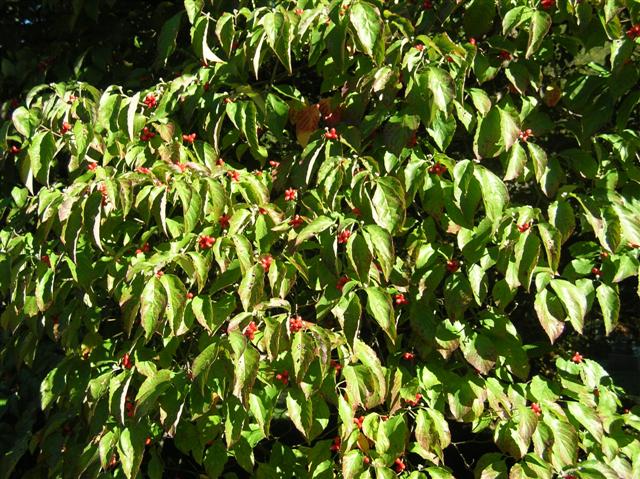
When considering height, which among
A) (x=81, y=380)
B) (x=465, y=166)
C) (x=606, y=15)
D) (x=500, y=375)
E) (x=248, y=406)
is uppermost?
(x=606, y=15)

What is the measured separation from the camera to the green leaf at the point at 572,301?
6.52 feet

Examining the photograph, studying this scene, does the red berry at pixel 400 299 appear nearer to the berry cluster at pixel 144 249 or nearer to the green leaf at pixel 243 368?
the green leaf at pixel 243 368

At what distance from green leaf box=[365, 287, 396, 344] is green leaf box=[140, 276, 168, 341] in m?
0.50

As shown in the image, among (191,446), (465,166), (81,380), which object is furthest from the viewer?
(81,380)

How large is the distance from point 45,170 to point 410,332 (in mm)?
1165

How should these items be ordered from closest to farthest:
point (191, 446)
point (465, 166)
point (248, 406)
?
point (248, 406) → point (465, 166) → point (191, 446)

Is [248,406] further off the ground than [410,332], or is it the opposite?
[248,406]

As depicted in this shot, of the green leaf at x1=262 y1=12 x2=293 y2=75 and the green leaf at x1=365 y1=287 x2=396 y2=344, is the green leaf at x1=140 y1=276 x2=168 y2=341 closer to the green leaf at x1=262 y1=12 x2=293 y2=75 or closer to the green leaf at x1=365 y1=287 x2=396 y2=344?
the green leaf at x1=365 y1=287 x2=396 y2=344

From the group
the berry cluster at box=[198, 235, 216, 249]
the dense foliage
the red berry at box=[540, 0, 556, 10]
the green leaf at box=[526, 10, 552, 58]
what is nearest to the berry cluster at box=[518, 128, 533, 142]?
the dense foliage

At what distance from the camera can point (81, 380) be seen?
7.44 feet

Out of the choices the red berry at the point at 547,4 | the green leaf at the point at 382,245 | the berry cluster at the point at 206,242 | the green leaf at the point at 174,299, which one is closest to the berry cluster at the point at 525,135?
the red berry at the point at 547,4

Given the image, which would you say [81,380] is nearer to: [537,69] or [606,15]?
[537,69]

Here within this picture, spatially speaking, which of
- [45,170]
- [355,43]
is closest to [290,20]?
[355,43]

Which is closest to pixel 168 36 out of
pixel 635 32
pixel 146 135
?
pixel 146 135
